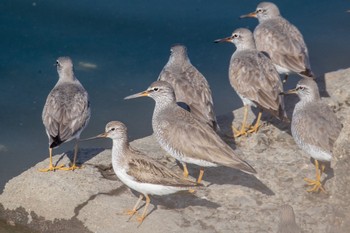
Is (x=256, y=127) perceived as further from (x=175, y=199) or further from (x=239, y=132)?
(x=175, y=199)

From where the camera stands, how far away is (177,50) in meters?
11.5

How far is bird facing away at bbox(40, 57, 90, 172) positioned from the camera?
9656 millimetres

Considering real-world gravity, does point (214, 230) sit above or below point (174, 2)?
below

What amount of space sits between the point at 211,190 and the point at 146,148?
1210 millimetres

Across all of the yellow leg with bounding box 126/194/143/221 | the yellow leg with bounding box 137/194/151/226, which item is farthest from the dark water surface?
the yellow leg with bounding box 137/194/151/226

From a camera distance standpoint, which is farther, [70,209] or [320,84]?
[320,84]

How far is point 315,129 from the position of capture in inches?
375

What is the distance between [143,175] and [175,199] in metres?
0.68

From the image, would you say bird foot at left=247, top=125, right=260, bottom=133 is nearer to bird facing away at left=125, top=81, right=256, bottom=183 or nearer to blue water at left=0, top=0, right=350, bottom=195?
blue water at left=0, top=0, right=350, bottom=195

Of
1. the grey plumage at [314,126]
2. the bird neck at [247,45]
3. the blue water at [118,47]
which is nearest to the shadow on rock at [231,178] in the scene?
the grey plumage at [314,126]

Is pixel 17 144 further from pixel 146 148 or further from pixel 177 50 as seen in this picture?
pixel 177 50

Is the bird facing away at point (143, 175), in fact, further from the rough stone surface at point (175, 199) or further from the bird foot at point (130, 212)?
the rough stone surface at point (175, 199)

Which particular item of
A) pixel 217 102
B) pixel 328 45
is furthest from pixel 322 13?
pixel 217 102

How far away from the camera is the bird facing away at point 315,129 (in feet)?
30.7
